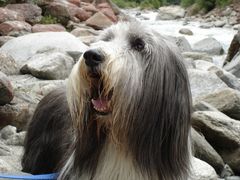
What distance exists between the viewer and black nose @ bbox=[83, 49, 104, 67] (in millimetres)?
3262

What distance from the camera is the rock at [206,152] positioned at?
20.3ft

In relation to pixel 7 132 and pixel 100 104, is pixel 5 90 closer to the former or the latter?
pixel 7 132

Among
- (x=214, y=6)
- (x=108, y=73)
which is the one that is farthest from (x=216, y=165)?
(x=214, y=6)

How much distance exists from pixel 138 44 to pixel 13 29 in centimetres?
1069

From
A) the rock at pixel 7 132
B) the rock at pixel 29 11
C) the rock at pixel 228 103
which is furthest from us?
the rock at pixel 29 11

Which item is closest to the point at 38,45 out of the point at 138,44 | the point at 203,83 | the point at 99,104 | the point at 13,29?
the point at 203,83

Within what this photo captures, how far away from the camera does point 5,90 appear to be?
5660 mm

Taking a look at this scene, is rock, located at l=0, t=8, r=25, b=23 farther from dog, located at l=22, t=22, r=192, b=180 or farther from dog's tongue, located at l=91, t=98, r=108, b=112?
dog's tongue, located at l=91, t=98, r=108, b=112

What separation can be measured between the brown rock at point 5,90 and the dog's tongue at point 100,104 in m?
2.21

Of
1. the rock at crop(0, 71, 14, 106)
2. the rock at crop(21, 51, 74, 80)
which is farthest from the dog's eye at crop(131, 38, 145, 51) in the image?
the rock at crop(21, 51, 74, 80)

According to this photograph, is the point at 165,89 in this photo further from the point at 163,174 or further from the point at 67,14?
the point at 67,14

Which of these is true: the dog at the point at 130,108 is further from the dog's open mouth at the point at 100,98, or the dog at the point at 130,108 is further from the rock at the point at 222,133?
the rock at the point at 222,133

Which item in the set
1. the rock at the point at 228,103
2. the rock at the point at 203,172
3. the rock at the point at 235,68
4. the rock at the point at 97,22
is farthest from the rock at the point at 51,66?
the rock at the point at 97,22

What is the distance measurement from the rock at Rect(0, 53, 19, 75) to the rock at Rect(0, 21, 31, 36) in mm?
4971
